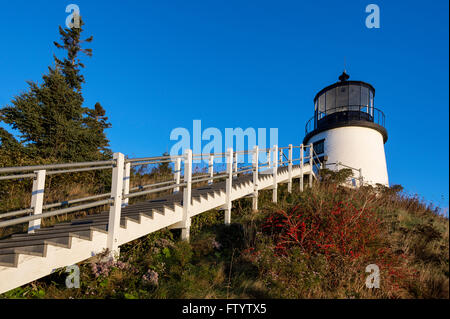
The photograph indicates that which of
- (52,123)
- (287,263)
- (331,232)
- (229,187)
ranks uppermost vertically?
(52,123)

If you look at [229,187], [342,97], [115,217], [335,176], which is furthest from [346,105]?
[115,217]

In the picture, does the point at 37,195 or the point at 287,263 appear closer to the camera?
the point at 37,195

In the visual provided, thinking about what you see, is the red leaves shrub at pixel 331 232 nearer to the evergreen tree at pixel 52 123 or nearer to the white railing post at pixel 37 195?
the white railing post at pixel 37 195

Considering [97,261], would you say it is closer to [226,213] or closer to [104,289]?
[104,289]

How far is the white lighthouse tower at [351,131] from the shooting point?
14594 mm

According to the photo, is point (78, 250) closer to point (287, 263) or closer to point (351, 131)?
point (287, 263)

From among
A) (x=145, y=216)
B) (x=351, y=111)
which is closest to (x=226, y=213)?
(x=145, y=216)

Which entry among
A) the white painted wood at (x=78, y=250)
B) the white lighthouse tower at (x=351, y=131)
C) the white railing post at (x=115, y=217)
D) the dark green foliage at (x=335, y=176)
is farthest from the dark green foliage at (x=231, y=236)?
the white lighthouse tower at (x=351, y=131)

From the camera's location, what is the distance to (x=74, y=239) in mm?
3492

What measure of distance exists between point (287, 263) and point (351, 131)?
40.1 feet

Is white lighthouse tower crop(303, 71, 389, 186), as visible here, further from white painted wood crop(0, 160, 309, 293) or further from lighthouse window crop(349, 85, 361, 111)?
white painted wood crop(0, 160, 309, 293)

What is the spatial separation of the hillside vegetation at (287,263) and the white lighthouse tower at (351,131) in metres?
9.07

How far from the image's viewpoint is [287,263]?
14.4ft

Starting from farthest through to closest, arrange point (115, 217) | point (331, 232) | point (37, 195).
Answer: point (331, 232)
point (37, 195)
point (115, 217)
